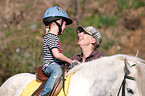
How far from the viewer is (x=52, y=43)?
2465 mm

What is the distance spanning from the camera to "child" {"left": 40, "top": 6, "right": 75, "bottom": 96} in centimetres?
228

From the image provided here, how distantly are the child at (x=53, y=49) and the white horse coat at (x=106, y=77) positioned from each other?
22 cm

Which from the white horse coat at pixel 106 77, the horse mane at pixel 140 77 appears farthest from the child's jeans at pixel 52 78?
the horse mane at pixel 140 77

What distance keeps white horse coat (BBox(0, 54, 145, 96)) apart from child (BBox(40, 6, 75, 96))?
22 cm

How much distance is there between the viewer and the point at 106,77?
1996mm

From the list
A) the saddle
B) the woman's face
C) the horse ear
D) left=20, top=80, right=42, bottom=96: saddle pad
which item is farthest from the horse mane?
left=20, top=80, right=42, bottom=96: saddle pad

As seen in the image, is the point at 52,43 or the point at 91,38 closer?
the point at 52,43

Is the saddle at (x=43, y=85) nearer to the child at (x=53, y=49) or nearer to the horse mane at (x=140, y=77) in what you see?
the child at (x=53, y=49)

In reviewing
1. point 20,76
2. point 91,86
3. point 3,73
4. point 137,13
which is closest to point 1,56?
point 3,73

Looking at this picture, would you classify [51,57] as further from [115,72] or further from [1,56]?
[1,56]

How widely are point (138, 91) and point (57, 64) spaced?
116 centimetres

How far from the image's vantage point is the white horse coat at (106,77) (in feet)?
6.02

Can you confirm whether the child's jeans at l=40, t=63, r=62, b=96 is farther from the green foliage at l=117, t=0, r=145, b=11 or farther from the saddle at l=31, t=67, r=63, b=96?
the green foliage at l=117, t=0, r=145, b=11

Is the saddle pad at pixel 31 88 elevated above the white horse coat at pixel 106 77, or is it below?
below
